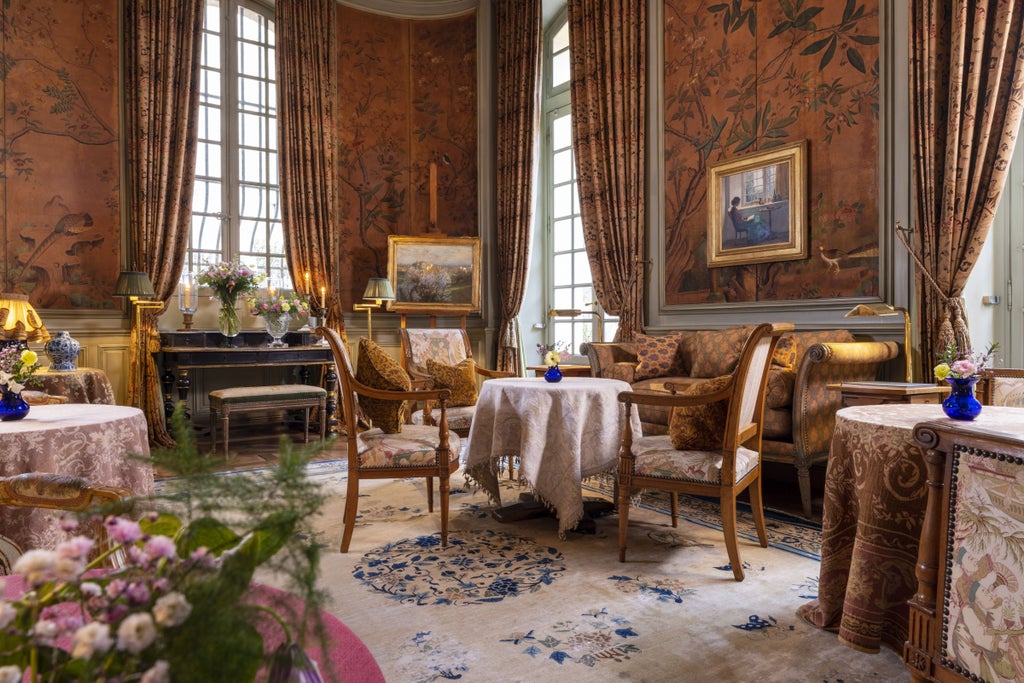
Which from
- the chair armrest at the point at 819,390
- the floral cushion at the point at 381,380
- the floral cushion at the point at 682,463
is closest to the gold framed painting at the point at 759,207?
the chair armrest at the point at 819,390

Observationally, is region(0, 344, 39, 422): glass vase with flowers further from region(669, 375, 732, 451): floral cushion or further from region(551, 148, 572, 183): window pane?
region(551, 148, 572, 183): window pane

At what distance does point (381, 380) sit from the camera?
335 centimetres

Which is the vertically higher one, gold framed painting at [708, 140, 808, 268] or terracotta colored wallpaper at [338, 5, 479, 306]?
terracotta colored wallpaper at [338, 5, 479, 306]

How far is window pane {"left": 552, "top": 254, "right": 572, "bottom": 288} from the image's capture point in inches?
304

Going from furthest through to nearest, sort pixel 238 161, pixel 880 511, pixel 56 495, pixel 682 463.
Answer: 1. pixel 238 161
2. pixel 682 463
3. pixel 880 511
4. pixel 56 495

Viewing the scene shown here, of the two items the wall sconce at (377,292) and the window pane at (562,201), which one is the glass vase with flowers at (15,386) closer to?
the wall sconce at (377,292)

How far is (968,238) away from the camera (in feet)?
13.4

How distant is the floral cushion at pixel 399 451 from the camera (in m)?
3.22

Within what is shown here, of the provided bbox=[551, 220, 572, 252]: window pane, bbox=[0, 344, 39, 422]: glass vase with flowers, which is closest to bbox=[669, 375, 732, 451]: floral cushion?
bbox=[0, 344, 39, 422]: glass vase with flowers

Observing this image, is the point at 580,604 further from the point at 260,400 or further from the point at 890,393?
the point at 260,400

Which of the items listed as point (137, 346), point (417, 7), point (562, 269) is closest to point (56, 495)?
point (137, 346)

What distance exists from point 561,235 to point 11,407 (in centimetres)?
614

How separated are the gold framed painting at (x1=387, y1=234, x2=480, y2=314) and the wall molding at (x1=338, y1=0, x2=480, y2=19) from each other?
2.75 meters

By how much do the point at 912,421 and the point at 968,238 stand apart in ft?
8.88
